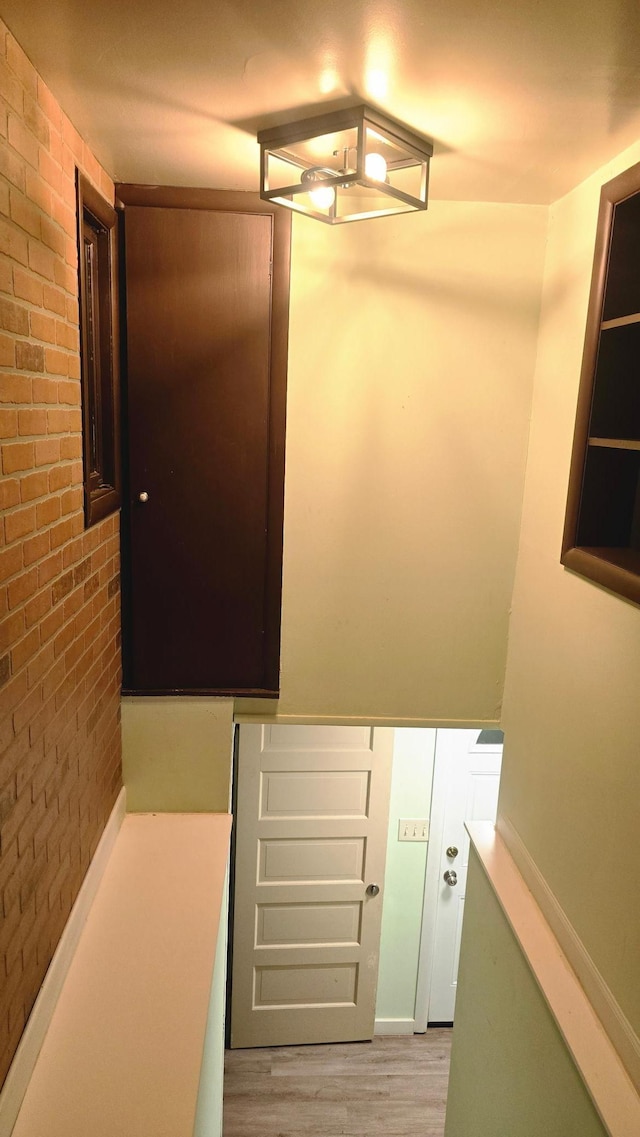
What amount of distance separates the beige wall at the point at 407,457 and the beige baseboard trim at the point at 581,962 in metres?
0.53

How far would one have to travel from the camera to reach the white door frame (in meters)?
4.10

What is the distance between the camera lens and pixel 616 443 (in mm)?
1787

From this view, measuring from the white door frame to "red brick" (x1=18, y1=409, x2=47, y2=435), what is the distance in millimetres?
3000

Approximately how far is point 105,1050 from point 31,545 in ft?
3.81

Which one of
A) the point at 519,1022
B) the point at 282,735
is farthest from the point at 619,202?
the point at 282,735

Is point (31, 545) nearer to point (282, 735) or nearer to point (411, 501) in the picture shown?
point (411, 501)

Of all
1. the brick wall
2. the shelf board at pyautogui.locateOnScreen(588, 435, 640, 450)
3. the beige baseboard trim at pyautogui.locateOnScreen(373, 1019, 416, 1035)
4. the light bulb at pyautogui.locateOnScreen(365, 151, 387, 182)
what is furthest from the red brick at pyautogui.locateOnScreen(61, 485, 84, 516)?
the beige baseboard trim at pyautogui.locateOnScreen(373, 1019, 416, 1035)

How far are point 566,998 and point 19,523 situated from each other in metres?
1.71

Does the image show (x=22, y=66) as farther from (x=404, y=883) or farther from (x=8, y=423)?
(x=404, y=883)

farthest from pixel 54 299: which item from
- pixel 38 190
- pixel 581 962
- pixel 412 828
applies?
pixel 412 828

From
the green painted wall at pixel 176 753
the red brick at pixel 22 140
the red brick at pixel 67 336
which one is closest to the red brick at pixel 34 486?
the red brick at pixel 67 336

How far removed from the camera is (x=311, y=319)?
2.40 meters

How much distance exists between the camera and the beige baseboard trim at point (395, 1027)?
4.27 m

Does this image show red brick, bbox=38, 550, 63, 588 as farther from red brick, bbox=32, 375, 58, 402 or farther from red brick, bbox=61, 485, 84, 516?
red brick, bbox=32, 375, 58, 402
